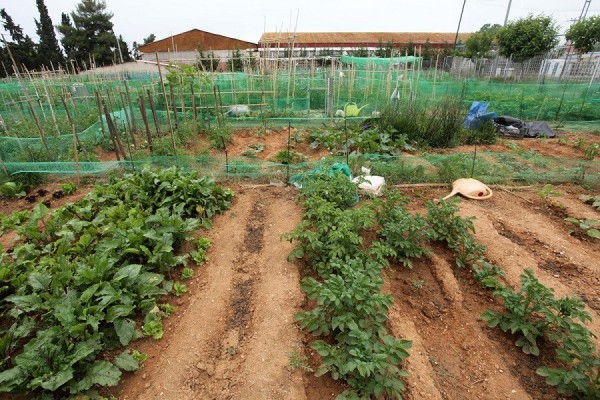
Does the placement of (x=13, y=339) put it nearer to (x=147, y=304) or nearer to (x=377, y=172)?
(x=147, y=304)

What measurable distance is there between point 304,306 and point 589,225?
365 centimetres

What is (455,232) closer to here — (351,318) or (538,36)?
(351,318)

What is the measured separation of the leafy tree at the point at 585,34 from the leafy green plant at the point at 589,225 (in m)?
16.0

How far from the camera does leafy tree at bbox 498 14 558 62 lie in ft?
50.4

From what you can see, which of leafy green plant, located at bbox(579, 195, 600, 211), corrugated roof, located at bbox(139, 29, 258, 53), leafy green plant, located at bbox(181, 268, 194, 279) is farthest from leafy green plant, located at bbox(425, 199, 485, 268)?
corrugated roof, located at bbox(139, 29, 258, 53)

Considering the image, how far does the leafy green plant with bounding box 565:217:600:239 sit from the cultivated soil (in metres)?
0.10

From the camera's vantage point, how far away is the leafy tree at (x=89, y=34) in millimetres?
31281

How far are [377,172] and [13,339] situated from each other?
4490 millimetres

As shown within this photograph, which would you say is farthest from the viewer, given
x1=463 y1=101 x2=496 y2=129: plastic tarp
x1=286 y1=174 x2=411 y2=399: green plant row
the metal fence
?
the metal fence

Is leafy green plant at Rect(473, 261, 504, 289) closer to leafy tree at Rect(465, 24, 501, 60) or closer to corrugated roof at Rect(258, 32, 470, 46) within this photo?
leafy tree at Rect(465, 24, 501, 60)

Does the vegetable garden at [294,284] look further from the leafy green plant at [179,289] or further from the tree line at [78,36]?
the tree line at [78,36]

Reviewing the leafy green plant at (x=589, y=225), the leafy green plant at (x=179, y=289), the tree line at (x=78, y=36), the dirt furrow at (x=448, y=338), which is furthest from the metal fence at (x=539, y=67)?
the tree line at (x=78, y=36)

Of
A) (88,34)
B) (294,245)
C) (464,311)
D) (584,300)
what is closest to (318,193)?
(294,245)

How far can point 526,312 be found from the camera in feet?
8.26
